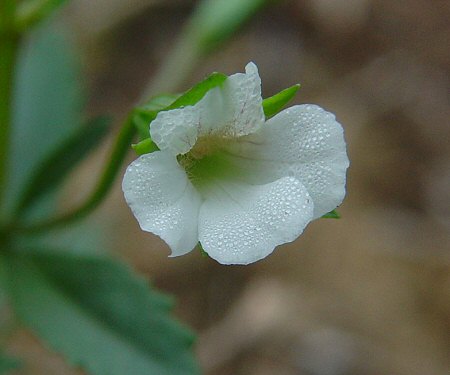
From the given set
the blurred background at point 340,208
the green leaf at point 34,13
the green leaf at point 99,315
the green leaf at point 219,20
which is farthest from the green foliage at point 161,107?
the blurred background at point 340,208

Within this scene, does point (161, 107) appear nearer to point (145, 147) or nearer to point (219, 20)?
point (145, 147)

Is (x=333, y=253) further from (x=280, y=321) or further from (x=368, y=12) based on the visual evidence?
(x=368, y=12)

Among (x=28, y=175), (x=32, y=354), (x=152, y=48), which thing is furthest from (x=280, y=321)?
(x=152, y=48)

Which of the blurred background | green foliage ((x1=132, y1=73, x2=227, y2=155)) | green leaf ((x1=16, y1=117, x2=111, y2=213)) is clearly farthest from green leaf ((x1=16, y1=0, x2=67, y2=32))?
the blurred background

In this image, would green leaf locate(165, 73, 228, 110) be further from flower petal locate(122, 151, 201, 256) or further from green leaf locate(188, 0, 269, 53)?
green leaf locate(188, 0, 269, 53)

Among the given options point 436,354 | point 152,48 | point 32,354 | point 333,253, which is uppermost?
point 152,48

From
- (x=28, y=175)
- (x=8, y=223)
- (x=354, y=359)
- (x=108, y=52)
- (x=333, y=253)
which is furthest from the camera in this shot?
(x=108, y=52)
